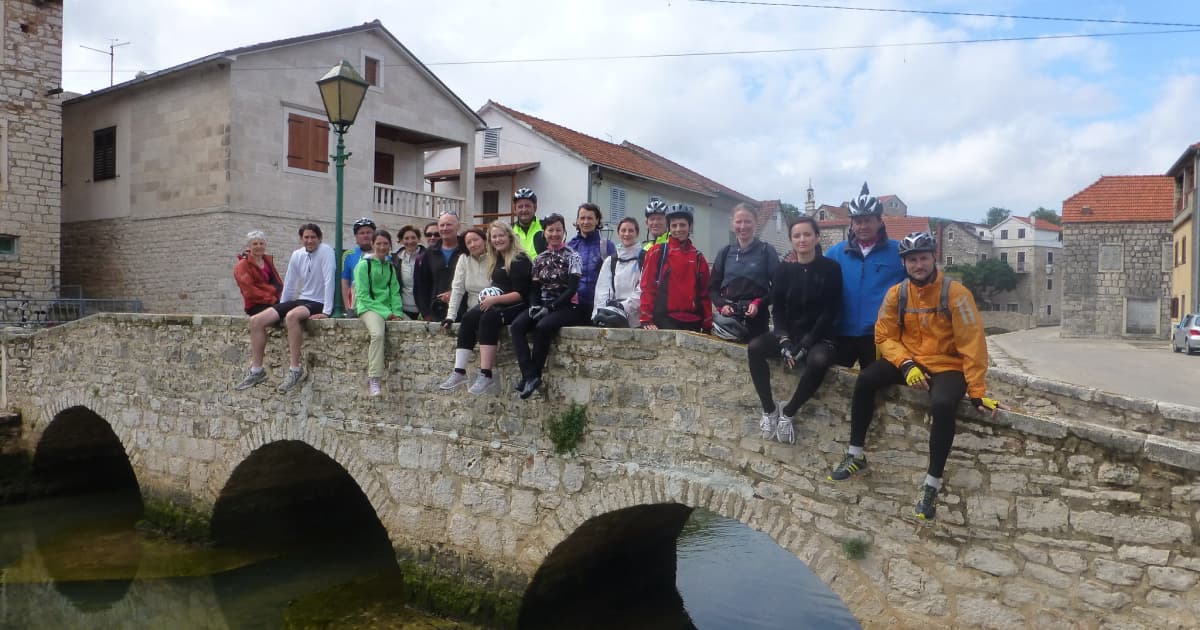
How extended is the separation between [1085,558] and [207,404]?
8832 mm

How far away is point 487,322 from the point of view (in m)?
6.72

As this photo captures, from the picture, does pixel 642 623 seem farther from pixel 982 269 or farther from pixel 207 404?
pixel 982 269

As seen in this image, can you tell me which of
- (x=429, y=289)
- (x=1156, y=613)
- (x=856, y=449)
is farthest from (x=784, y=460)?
(x=429, y=289)

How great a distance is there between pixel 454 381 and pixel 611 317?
1.58m

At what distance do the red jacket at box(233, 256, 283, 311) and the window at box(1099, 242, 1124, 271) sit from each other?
3826 cm

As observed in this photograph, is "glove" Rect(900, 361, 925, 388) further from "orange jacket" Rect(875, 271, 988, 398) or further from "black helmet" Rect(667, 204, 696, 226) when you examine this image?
"black helmet" Rect(667, 204, 696, 226)

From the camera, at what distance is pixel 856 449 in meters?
5.07

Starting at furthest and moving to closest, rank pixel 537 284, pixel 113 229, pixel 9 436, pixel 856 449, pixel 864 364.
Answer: pixel 113 229 → pixel 9 436 → pixel 537 284 → pixel 864 364 → pixel 856 449

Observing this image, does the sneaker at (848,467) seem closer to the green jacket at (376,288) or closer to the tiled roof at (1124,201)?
the green jacket at (376,288)

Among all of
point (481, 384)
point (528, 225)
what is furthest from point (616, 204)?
point (481, 384)

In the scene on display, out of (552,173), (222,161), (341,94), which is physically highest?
(552,173)

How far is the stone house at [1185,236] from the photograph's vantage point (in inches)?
1119

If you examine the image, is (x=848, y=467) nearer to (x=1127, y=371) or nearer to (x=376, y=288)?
(x=376, y=288)

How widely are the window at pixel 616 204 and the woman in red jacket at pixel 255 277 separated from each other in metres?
18.5
